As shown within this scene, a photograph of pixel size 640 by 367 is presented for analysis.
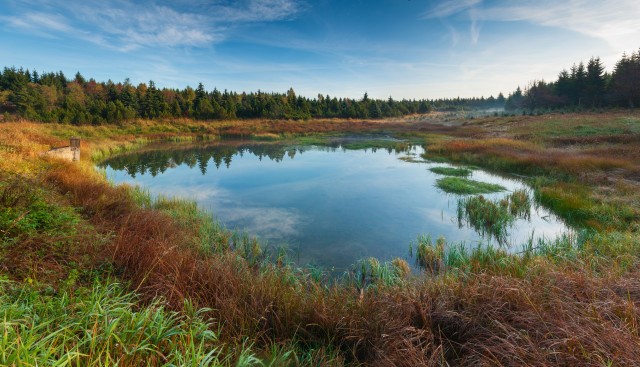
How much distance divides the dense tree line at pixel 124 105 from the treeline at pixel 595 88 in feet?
130

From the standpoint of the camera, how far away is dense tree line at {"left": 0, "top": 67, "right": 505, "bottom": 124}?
3991 cm

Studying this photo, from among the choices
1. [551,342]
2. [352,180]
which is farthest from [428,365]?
[352,180]

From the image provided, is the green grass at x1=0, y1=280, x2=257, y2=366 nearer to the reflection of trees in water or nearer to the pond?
the pond

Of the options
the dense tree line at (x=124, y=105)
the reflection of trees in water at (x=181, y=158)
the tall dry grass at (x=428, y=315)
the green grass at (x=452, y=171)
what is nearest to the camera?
the tall dry grass at (x=428, y=315)

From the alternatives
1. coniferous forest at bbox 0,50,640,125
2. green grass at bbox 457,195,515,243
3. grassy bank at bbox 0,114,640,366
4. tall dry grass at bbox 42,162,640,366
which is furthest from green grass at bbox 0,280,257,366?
coniferous forest at bbox 0,50,640,125

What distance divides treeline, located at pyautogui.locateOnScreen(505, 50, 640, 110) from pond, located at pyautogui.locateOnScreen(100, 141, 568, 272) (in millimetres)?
52681

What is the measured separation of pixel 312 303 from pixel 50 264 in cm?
352

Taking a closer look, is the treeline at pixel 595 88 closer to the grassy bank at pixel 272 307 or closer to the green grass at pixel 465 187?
the green grass at pixel 465 187

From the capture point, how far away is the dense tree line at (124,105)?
39.9m

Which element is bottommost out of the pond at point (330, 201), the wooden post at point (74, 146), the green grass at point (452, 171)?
the pond at point (330, 201)

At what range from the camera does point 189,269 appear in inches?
170

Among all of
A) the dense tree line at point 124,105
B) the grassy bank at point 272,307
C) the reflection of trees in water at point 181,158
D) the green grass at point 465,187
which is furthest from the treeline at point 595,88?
the grassy bank at point 272,307

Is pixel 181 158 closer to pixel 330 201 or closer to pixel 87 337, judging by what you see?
pixel 330 201

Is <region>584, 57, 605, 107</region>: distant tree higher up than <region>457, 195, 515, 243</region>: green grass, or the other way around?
<region>584, 57, 605, 107</region>: distant tree
